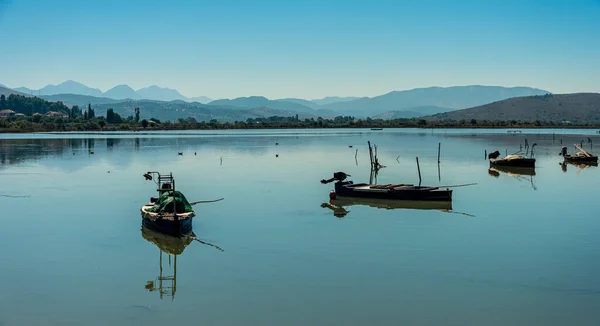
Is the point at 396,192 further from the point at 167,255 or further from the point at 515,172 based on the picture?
the point at 515,172

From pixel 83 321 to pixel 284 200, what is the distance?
1549 centimetres

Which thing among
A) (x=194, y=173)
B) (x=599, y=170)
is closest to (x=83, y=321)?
(x=194, y=173)

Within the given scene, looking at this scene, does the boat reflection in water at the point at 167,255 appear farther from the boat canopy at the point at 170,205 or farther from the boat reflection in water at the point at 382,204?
the boat reflection in water at the point at 382,204

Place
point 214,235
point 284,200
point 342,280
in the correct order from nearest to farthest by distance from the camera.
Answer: point 342,280 → point 214,235 → point 284,200

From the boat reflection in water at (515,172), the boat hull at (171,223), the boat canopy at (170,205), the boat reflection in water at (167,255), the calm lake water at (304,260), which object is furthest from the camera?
the boat reflection in water at (515,172)

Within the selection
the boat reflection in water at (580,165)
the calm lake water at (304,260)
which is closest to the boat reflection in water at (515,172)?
the boat reflection in water at (580,165)

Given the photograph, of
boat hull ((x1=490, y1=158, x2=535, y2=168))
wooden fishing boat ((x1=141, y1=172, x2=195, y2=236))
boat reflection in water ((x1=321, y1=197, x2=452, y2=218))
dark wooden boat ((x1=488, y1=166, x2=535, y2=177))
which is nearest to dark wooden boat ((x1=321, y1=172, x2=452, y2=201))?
boat reflection in water ((x1=321, y1=197, x2=452, y2=218))

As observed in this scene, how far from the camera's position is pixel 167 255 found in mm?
17141

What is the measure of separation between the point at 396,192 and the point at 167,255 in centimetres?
1267

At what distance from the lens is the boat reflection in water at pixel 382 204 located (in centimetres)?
2505

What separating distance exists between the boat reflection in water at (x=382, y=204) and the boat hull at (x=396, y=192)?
0.16 meters

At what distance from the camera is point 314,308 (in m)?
12.4

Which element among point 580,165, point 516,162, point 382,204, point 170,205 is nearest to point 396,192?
point 382,204

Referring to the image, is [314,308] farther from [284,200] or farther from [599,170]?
[599,170]
